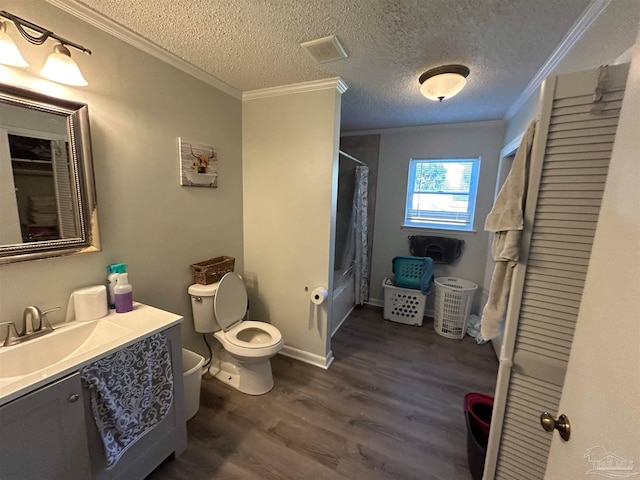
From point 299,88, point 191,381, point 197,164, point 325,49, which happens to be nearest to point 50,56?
point 197,164

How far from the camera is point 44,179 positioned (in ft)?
4.12

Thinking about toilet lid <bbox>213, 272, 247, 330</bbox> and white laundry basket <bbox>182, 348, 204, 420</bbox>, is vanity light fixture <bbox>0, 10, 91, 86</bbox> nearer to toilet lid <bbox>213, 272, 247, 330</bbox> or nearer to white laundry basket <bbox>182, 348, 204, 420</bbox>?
toilet lid <bbox>213, 272, 247, 330</bbox>

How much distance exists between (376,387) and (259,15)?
2554mm

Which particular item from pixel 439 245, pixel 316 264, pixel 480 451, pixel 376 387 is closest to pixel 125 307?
pixel 316 264

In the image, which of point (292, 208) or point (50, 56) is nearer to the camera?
point (50, 56)

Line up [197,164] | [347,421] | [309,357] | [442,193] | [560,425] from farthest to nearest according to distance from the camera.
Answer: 1. [442,193]
2. [309,357]
3. [197,164]
4. [347,421]
5. [560,425]

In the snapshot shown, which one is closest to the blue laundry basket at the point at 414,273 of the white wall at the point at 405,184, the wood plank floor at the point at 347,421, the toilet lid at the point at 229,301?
the white wall at the point at 405,184

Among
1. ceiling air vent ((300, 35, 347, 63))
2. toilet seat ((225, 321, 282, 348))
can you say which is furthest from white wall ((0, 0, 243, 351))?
ceiling air vent ((300, 35, 347, 63))

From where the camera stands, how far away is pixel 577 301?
0.95 metres

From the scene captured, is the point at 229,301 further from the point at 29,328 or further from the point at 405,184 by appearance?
the point at 405,184

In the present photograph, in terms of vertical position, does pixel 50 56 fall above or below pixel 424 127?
below

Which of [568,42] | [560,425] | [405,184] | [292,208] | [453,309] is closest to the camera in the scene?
[560,425]

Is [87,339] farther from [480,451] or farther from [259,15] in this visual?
[480,451]

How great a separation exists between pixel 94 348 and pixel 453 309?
119 inches
